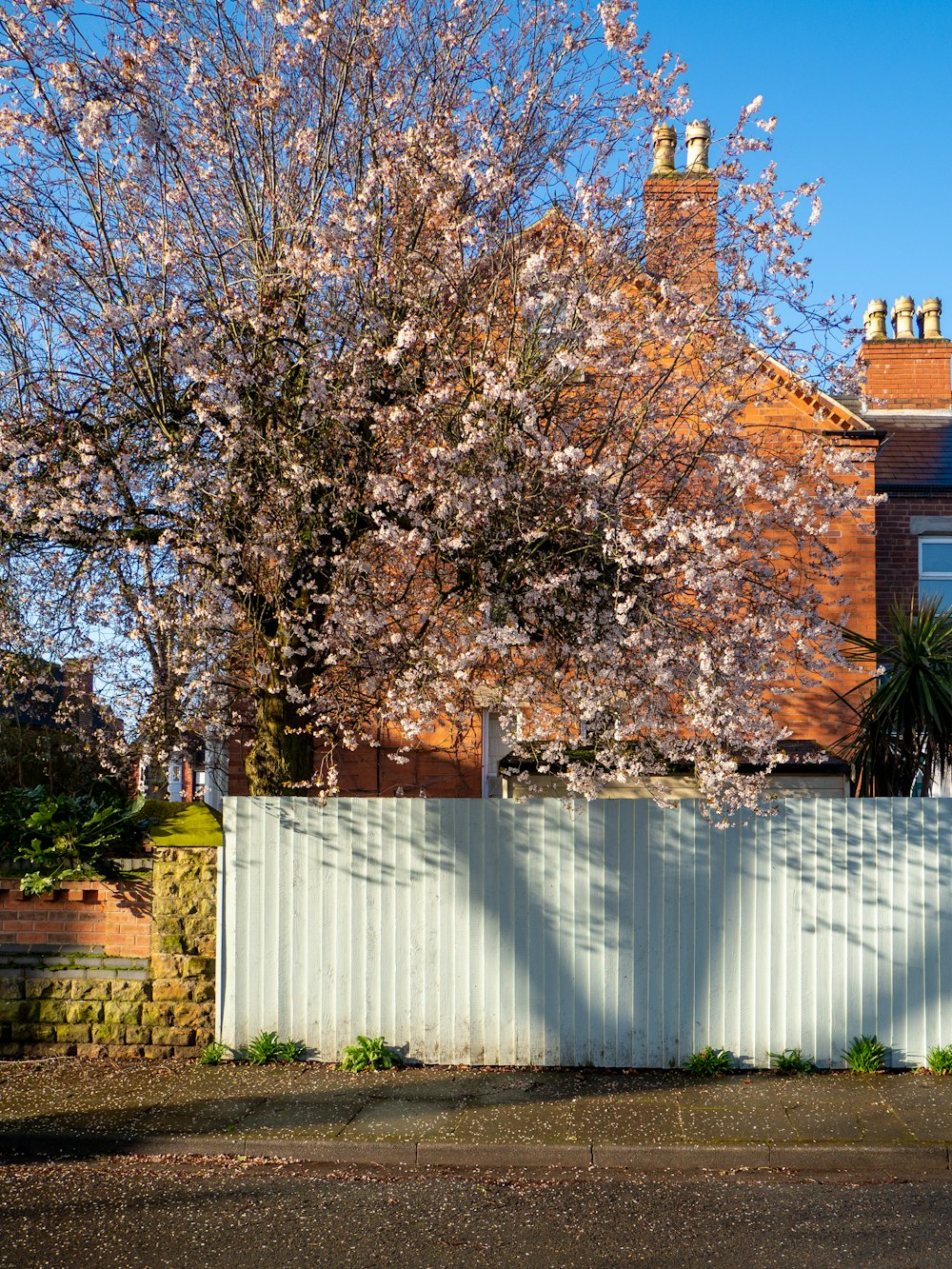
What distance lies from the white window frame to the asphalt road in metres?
11.9

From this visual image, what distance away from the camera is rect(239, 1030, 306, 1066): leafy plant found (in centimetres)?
910

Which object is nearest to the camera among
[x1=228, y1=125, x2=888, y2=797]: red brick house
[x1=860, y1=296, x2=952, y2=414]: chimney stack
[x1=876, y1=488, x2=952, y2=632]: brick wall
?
[x1=228, y1=125, x2=888, y2=797]: red brick house

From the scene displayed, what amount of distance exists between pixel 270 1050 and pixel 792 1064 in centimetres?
389

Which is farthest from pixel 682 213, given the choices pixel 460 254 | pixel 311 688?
pixel 311 688

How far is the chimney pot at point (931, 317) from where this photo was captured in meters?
21.2

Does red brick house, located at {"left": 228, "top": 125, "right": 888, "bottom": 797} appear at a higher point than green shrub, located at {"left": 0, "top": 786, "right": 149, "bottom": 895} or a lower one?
higher

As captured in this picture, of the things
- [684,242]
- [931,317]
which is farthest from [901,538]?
[684,242]

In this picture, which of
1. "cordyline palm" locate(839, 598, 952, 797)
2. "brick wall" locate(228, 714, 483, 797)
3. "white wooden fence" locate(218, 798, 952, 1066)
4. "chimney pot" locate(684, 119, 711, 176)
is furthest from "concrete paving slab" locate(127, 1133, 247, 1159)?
"chimney pot" locate(684, 119, 711, 176)

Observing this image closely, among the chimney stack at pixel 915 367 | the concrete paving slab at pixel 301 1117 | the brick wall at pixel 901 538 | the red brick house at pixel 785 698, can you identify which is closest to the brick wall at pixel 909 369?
the chimney stack at pixel 915 367

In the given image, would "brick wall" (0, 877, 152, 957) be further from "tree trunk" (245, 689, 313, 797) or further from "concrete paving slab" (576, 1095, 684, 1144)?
"concrete paving slab" (576, 1095, 684, 1144)

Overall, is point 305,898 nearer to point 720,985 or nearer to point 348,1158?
point 348,1158

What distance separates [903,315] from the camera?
71.4 ft

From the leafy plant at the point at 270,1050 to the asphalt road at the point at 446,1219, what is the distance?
6.15 ft

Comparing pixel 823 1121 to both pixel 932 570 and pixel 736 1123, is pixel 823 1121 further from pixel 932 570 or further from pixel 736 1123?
pixel 932 570
